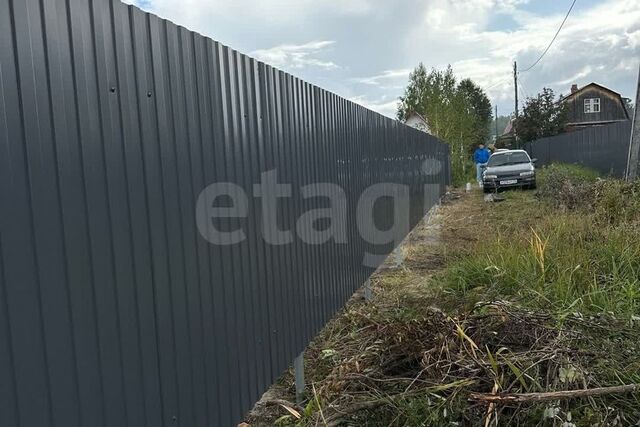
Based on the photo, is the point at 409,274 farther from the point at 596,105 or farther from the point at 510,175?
the point at 596,105

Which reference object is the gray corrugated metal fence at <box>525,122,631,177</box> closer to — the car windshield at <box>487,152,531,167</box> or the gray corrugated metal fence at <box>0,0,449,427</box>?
the car windshield at <box>487,152,531,167</box>

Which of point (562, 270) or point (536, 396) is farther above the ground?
point (562, 270)

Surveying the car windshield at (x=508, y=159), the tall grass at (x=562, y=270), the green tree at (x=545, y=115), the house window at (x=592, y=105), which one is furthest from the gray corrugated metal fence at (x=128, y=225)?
the house window at (x=592, y=105)

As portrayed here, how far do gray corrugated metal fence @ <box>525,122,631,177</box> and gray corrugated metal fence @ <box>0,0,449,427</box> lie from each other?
50.8ft

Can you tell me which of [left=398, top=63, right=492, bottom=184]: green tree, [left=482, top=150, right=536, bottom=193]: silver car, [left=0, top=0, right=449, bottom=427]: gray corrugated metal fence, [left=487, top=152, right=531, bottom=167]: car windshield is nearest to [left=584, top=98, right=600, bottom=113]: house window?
[left=398, top=63, right=492, bottom=184]: green tree

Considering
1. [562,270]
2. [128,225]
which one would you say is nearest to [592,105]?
[562,270]

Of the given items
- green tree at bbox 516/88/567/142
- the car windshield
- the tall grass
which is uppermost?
green tree at bbox 516/88/567/142

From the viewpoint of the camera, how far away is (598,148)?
20.7 meters

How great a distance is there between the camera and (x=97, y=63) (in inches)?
67.4

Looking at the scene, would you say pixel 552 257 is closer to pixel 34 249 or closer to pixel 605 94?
pixel 34 249

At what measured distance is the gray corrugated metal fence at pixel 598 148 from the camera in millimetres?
17688

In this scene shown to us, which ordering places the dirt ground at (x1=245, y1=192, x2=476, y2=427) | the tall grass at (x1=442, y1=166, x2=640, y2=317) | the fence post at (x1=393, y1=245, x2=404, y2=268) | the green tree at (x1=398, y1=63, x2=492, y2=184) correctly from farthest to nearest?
the green tree at (x1=398, y1=63, x2=492, y2=184), the fence post at (x1=393, y1=245, x2=404, y2=268), the tall grass at (x1=442, y1=166, x2=640, y2=317), the dirt ground at (x1=245, y1=192, x2=476, y2=427)

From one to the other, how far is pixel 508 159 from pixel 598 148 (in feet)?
16.3

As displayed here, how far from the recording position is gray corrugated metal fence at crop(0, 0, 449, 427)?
1.41 m
